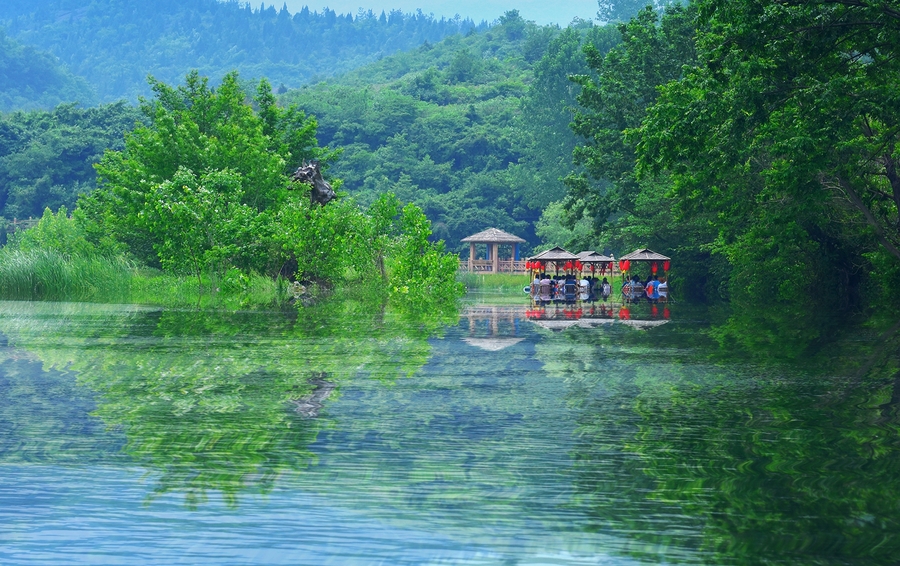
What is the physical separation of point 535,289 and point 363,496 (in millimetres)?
44677

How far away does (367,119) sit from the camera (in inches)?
3772

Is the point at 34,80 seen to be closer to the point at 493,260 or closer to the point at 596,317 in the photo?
the point at 493,260

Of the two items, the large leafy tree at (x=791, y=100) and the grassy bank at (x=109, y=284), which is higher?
the large leafy tree at (x=791, y=100)

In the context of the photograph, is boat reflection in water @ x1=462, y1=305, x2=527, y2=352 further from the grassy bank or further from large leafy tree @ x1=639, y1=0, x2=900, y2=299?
the grassy bank

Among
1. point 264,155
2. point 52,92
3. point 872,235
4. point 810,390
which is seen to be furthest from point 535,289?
point 52,92

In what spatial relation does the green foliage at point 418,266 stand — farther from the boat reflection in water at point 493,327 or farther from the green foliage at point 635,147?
the boat reflection in water at point 493,327

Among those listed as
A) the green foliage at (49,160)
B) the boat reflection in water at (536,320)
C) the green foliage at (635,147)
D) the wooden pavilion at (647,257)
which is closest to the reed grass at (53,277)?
the boat reflection in water at (536,320)

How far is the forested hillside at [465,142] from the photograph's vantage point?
85.3 metres

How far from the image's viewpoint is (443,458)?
6.84m

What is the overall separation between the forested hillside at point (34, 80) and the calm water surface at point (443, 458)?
158622mm

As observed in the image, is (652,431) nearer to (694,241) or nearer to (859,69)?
(859,69)

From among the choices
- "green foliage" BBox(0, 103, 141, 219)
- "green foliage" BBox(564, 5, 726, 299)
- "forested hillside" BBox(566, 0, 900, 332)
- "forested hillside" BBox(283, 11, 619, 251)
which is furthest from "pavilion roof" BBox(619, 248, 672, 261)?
"green foliage" BBox(0, 103, 141, 219)

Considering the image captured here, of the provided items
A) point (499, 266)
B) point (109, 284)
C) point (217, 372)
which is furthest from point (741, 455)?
point (499, 266)

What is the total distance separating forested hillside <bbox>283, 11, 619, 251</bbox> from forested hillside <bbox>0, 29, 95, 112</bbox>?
230 feet
